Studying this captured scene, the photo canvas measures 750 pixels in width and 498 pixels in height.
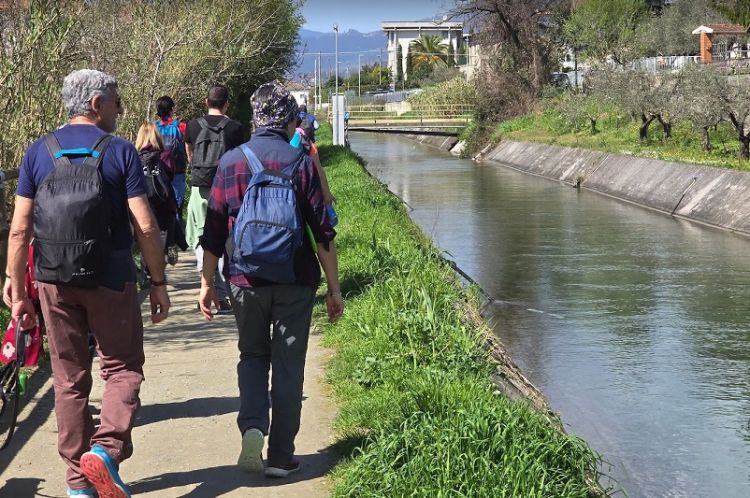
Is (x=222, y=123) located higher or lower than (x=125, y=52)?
lower

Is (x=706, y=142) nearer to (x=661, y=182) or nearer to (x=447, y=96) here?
(x=661, y=182)

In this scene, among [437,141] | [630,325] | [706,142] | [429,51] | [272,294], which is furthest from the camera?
[429,51]

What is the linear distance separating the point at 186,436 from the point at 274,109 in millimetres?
2018

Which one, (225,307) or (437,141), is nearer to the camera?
(225,307)

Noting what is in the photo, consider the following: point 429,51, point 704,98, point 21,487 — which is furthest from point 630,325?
point 429,51

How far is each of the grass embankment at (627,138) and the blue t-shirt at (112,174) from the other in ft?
67.4

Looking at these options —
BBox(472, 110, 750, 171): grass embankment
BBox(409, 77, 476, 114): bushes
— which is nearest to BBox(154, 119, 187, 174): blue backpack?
BBox(472, 110, 750, 171): grass embankment

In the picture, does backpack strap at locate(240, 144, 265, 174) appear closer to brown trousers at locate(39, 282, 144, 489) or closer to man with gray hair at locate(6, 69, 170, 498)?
man with gray hair at locate(6, 69, 170, 498)

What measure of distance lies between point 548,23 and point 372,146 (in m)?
12.3

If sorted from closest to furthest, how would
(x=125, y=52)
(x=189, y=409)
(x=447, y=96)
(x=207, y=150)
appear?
(x=189, y=409) < (x=207, y=150) < (x=125, y=52) < (x=447, y=96)

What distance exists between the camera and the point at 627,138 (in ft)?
122

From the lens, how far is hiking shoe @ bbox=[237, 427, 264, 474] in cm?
579

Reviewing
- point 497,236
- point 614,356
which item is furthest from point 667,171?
point 614,356

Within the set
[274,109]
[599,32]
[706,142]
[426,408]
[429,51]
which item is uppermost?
[429,51]
